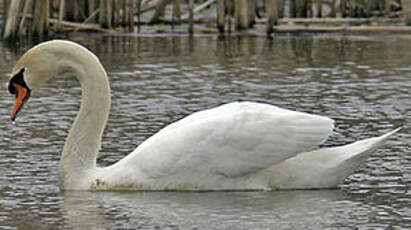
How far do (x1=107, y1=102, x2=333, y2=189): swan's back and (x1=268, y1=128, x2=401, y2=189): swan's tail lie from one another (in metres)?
0.20

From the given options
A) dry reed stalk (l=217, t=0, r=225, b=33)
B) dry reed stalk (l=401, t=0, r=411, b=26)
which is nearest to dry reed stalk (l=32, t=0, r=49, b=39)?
dry reed stalk (l=217, t=0, r=225, b=33)

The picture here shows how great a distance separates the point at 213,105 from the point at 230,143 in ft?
14.2

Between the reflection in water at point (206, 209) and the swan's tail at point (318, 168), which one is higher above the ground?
the swan's tail at point (318, 168)

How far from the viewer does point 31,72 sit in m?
8.64

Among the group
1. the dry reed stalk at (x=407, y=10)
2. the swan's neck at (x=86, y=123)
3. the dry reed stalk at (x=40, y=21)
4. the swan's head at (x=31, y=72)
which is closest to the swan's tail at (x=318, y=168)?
the swan's neck at (x=86, y=123)

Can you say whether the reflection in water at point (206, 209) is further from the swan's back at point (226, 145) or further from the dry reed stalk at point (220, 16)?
the dry reed stalk at point (220, 16)

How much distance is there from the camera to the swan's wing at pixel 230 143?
326 inches

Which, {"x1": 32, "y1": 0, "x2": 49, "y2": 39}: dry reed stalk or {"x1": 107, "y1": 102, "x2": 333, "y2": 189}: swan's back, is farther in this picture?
{"x1": 32, "y1": 0, "x2": 49, "y2": 39}: dry reed stalk

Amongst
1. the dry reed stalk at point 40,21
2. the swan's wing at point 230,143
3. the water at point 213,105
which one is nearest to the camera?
the water at point 213,105

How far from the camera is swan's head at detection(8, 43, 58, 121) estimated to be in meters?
8.61

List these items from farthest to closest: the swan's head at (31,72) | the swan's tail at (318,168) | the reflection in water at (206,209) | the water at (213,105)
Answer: the swan's head at (31,72)
the swan's tail at (318,168)
the water at (213,105)
the reflection in water at (206,209)

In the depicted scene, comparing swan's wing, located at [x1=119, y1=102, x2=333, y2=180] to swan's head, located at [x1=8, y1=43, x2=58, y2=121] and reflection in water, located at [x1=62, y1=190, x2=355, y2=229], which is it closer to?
reflection in water, located at [x1=62, y1=190, x2=355, y2=229]

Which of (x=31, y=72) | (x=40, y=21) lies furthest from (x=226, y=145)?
(x=40, y=21)

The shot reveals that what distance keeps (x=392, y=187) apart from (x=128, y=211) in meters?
1.95
